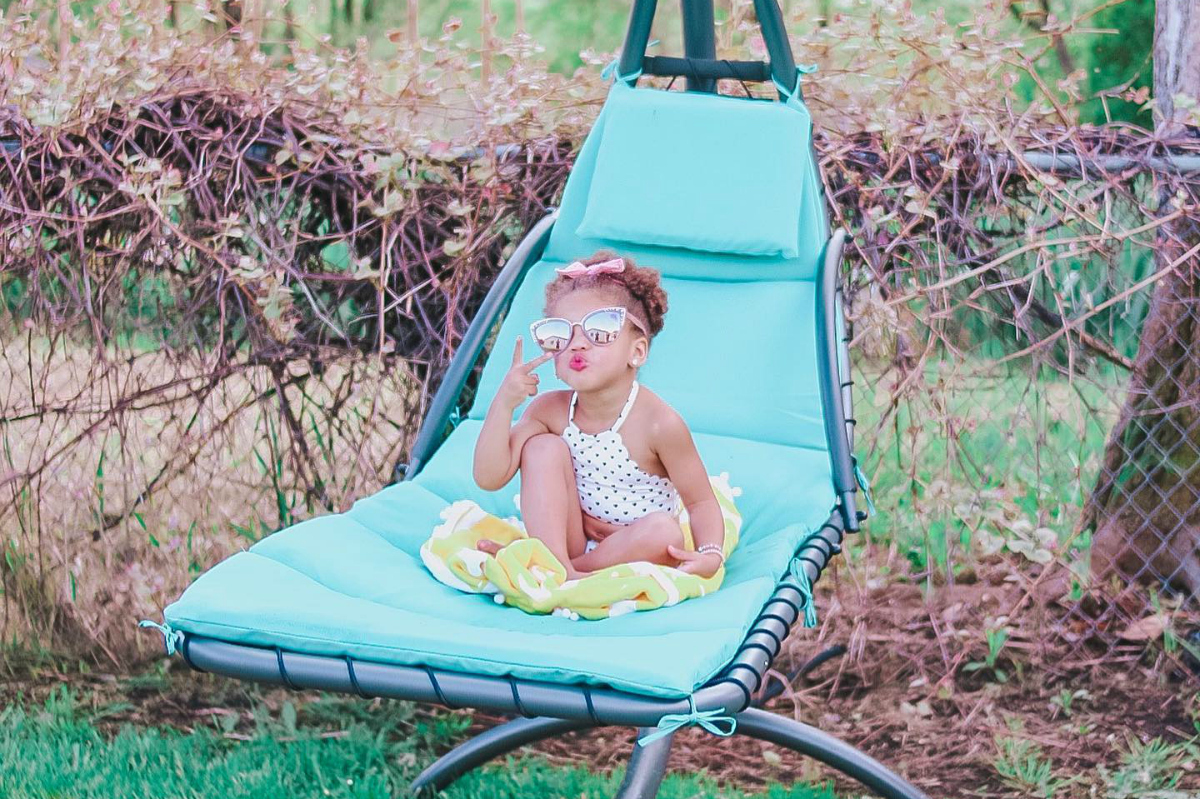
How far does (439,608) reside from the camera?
1.89m

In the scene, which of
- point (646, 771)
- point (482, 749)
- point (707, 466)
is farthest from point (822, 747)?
point (482, 749)

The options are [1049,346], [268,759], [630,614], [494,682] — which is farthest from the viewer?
[1049,346]

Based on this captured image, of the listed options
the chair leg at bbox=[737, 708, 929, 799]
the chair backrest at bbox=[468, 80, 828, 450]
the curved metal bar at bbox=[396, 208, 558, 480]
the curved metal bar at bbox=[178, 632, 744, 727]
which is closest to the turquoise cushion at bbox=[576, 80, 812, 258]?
the chair backrest at bbox=[468, 80, 828, 450]

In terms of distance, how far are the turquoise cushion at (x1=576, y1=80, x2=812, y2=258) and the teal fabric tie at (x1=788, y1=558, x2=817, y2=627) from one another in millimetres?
791

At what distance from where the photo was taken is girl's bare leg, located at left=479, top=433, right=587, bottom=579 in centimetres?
201

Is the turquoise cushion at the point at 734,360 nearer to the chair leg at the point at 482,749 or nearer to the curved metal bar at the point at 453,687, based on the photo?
the chair leg at the point at 482,749

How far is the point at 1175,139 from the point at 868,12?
0.70 meters

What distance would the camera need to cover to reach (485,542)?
2031 millimetres

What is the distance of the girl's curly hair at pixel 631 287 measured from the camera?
6.77 ft

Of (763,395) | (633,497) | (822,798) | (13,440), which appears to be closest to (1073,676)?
(822,798)

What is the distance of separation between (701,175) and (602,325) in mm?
694

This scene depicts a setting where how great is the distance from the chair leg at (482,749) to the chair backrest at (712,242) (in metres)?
0.62

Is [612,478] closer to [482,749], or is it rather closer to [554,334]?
[554,334]

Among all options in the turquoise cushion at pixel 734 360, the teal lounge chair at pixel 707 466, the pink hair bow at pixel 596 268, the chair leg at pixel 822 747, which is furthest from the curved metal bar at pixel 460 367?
the chair leg at pixel 822 747
